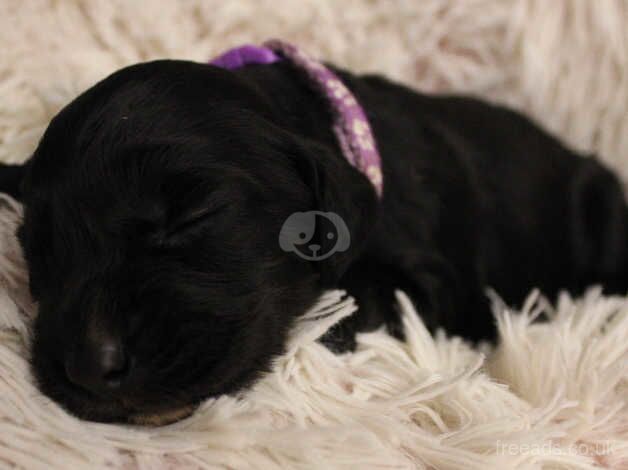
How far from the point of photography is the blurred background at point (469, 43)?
1962 mm

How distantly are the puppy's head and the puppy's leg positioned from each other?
0.64 ft

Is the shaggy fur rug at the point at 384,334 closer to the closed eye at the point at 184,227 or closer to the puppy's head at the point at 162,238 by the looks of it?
the puppy's head at the point at 162,238

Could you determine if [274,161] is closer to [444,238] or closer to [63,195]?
[63,195]

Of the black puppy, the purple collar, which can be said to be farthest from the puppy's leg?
the purple collar

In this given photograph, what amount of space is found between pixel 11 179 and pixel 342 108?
59 centimetres

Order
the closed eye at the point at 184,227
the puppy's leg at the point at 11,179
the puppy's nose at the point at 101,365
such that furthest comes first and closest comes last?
the puppy's leg at the point at 11,179
the closed eye at the point at 184,227
the puppy's nose at the point at 101,365

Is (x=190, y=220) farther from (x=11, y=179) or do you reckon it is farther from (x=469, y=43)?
(x=469, y=43)

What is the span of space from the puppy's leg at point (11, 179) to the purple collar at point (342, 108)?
39 centimetres

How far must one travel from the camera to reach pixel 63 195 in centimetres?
114

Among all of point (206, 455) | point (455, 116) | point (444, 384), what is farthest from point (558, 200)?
point (206, 455)

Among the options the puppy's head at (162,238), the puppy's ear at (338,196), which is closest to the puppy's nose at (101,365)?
the puppy's head at (162,238)

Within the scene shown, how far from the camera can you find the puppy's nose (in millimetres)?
1007

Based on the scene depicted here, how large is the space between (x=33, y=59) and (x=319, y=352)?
0.94 m

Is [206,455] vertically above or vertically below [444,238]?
below
